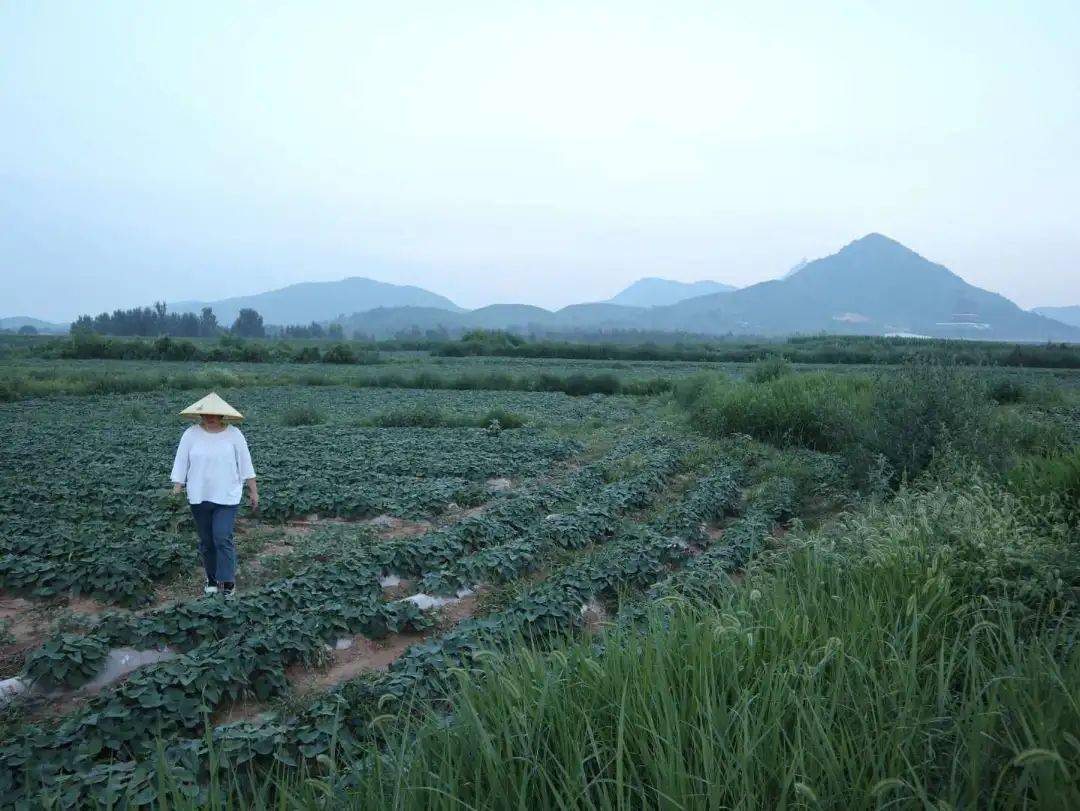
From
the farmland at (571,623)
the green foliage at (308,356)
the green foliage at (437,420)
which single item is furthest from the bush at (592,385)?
the green foliage at (308,356)

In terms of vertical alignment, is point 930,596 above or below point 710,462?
above

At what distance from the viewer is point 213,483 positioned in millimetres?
7156

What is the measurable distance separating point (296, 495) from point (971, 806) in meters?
10.1

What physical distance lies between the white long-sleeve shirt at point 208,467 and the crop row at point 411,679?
112 inches

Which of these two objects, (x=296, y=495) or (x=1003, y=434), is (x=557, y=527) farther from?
(x=1003, y=434)

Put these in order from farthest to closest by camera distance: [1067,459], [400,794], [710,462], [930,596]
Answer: [710,462]
[1067,459]
[930,596]
[400,794]

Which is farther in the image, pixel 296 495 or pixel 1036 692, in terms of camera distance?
pixel 296 495

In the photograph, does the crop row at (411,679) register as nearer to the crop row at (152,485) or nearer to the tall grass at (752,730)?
the tall grass at (752,730)

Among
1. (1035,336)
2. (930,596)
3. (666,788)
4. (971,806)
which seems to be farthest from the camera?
(1035,336)

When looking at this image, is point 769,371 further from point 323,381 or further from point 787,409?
point 323,381

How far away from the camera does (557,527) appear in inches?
365

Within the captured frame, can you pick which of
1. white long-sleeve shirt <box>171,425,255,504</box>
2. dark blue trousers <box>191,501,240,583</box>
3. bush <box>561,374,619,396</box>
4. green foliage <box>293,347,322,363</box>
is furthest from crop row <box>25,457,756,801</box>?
green foliage <box>293,347,322,363</box>

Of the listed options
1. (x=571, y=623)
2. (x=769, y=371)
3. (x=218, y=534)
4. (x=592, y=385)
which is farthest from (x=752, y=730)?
(x=592, y=385)

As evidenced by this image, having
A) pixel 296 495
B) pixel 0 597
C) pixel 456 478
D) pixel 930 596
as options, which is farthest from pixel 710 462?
pixel 0 597
